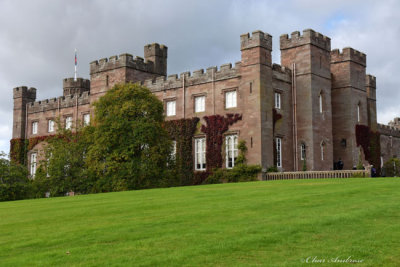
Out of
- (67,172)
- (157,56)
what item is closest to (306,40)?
(157,56)

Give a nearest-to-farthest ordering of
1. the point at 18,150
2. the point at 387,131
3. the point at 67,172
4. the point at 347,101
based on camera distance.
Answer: the point at 67,172 < the point at 347,101 < the point at 18,150 < the point at 387,131

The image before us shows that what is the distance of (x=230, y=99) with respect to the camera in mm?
33594

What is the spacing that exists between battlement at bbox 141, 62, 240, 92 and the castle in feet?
0.23

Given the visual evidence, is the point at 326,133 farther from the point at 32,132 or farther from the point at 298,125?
the point at 32,132

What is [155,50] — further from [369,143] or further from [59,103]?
[369,143]

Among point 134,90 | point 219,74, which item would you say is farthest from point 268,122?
point 134,90

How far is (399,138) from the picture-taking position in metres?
50.2

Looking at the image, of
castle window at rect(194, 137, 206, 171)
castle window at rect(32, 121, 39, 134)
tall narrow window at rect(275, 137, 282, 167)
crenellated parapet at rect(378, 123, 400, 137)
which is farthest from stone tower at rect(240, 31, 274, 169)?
castle window at rect(32, 121, 39, 134)

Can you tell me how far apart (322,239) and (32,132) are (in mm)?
43030

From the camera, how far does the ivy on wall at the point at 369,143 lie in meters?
37.8

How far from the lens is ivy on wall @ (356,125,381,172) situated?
37.8 metres

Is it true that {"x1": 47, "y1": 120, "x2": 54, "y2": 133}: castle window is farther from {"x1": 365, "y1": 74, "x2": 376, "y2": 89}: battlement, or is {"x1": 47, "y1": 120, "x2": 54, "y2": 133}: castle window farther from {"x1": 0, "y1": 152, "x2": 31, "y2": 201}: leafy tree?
{"x1": 365, "y1": 74, "x2": 376, "y2": 89}: battlement

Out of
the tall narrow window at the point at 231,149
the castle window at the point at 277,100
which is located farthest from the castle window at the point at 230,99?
the castle window at the point at 277,100

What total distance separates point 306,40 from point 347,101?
6496 millimetres
